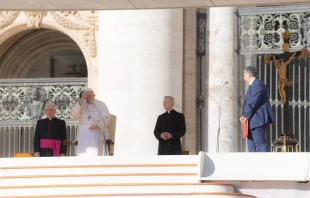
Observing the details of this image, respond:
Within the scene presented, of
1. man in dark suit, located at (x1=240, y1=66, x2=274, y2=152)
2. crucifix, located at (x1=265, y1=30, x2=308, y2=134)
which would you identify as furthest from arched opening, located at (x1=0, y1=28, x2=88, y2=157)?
man in dark suit, located at (x1=240, y1=66, x2=274, y2=152)

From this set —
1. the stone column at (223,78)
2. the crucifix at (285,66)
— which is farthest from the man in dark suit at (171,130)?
the crucifix at (285,66)

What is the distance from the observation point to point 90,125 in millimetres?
20672

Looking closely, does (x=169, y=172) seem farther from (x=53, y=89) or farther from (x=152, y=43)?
(x=53, y=89)

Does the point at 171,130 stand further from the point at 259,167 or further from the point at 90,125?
the point at 259,167

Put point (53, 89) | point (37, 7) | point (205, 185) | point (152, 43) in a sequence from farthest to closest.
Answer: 1. point (53, 89)
2. point (152, 43)
3. point (37, 7)
4. point (205, 185)

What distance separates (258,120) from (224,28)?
532cm

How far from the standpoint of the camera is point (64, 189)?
61.6 feet

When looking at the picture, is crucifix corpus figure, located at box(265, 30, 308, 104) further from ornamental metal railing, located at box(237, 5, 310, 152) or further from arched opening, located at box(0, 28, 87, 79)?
arched opening, located at box(0, 28, 87, 79)

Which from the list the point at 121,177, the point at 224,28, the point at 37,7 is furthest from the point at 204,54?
Result: the point at 121,177

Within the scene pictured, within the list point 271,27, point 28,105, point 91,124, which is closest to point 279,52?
point 271,27

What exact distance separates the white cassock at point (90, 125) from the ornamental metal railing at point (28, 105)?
4.17m

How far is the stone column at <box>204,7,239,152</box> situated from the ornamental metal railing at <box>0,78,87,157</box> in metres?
2.36

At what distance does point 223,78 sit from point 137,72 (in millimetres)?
1520

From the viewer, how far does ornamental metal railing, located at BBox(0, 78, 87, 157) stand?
82.1 ft
